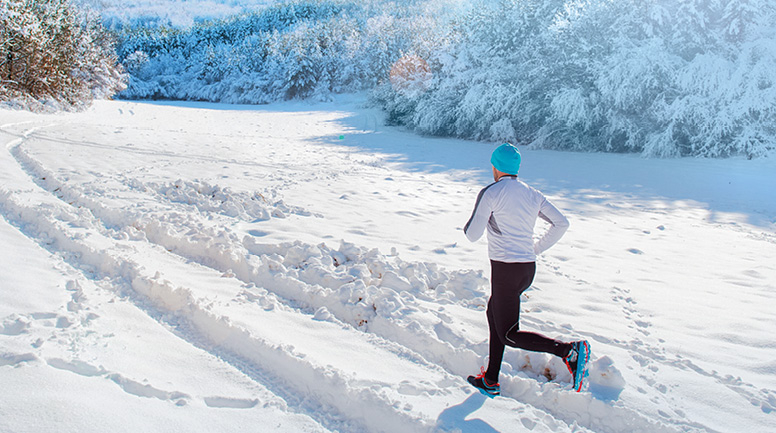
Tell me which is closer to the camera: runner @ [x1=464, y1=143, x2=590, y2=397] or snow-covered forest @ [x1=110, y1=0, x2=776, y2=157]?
runner @ [x1=464, y1=143, x2=590, y2=397]

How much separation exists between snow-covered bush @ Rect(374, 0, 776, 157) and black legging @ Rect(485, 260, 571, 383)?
1538 cm

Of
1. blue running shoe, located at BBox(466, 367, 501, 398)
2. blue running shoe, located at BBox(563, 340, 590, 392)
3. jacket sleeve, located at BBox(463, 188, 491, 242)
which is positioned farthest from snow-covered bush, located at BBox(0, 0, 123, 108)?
blue running shoe, located at BBox(563, 340, 590, 392)

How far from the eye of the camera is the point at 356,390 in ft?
9.55

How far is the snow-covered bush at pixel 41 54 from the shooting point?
799 inches

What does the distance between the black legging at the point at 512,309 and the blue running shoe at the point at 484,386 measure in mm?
34

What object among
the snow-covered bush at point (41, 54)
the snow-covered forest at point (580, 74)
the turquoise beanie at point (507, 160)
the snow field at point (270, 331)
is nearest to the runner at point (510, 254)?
the turquoise beanie at point (507, 160)

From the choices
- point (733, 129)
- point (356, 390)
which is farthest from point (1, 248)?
point (733, 129)

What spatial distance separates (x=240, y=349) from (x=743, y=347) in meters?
3.70

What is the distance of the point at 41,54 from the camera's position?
21.6 metres

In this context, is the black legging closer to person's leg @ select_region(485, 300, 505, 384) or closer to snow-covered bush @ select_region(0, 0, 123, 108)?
person's leg @ select_region(485, 300, 505, 384)

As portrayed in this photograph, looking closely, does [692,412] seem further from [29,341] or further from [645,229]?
[645,229]

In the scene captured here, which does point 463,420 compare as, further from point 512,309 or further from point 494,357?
point 512,309

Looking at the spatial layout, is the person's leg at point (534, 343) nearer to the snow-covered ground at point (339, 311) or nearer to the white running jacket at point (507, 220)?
the snow-covered ground at point (339, 311)

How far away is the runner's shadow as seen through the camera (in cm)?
272
